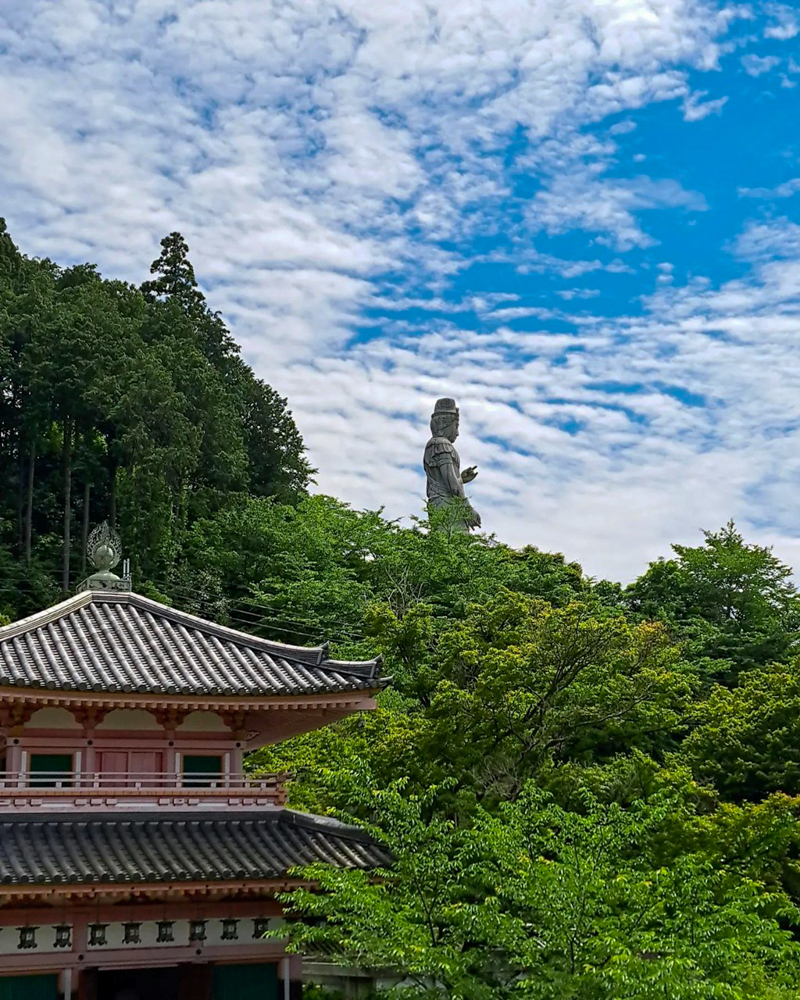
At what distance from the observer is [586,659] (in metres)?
24.8

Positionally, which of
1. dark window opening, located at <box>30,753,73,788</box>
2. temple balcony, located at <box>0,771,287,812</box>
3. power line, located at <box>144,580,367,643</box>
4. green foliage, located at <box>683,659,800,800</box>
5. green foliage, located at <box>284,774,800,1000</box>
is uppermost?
power line, located at <box>144,580,367,643</box>

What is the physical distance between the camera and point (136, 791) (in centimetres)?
1750

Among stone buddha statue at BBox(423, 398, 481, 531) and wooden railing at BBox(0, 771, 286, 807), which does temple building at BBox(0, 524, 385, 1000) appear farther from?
stone buddha statue at BBox(423, 398, 481, 531)

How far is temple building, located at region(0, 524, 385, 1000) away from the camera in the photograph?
16188 mm

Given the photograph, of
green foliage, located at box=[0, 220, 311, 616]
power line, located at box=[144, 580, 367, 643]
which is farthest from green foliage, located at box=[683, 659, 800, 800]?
green foliage, located at box=[0, 220, 311, 616]

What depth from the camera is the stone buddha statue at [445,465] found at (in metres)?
56.4

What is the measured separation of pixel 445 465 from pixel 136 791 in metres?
40.8

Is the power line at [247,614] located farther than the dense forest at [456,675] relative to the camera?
Yes

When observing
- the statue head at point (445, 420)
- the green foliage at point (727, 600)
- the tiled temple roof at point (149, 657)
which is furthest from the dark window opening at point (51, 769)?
the statue head at point (445, 420)

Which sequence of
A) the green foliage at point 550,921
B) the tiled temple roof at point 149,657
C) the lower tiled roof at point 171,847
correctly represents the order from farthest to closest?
1. the tiled temple roof at point 149,657
2. the lower tiled roof at point 171,847
3. the green foliage at point 550,921

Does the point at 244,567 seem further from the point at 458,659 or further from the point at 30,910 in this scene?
the point at 30,910

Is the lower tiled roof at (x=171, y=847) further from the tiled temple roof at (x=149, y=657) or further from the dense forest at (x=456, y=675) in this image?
the tiled temple roof at (x=149, y=657)

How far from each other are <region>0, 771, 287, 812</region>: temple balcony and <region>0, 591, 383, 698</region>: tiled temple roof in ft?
4.82

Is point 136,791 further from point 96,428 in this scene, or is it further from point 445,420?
point 445,420
